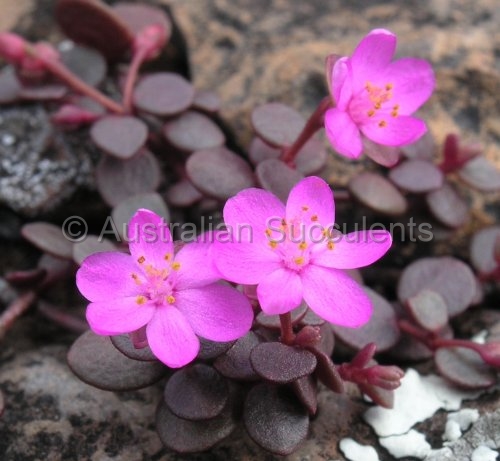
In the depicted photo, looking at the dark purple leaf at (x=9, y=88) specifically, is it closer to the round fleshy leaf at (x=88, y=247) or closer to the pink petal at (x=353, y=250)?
the round fleshy leaf at (x=88, y=247)

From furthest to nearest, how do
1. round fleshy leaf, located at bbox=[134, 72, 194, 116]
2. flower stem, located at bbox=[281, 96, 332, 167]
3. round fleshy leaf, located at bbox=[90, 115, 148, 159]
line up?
1. round fleshy leaf, located at bbox=[134, 72, 194, 116]
2. round fleshy leaf, located at bbox=[90, 115, 148, 159]
3. flower stem, located at bbox=[281, 96, 332, 167]

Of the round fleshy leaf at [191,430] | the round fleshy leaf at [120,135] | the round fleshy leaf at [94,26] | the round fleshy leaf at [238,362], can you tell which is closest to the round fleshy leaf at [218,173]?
the round fleshy leaf at [120,135]

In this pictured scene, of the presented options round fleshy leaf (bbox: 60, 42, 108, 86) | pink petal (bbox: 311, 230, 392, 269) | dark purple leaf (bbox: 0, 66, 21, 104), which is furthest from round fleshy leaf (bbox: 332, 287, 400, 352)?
dark purple leaf (bbox: 0, 66, 21, 104)

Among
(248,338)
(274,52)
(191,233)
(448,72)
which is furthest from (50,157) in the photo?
(448,72)

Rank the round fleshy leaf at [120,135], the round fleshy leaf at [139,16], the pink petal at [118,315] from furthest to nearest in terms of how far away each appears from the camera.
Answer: the round fleshy leaf at [139,16]
the round fleshy leaf at [120,135]
the pink petal at [118,315]

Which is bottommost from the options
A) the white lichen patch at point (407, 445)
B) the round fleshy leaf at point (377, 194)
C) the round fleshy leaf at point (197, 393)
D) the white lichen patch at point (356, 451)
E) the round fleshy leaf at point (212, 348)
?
the white lichen patch at point (356, 451)

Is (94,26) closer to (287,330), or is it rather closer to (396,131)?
(396,131)

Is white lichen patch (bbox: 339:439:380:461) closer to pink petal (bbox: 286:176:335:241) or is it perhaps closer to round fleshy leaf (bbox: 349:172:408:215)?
pink petal (bbox: 286:176:335:241)
